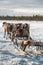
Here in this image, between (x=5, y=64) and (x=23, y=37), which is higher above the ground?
(x=5, y=64)

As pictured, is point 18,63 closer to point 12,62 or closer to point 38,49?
point 12,62

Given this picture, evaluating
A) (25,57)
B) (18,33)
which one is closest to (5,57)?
(25,57)

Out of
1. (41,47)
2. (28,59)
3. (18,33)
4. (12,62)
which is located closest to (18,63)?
(12,62)

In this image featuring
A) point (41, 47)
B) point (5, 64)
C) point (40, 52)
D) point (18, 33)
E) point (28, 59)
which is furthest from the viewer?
point (18, 33)

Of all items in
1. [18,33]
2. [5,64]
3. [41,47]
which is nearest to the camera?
[5,64]

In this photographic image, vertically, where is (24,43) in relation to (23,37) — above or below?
above

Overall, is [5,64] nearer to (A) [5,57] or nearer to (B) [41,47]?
(A) [5,57]

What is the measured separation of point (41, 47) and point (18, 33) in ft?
9.22

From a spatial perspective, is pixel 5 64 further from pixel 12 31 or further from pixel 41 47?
pixel 12 31

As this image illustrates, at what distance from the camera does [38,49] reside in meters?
10.4

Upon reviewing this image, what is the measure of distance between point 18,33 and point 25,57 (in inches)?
166

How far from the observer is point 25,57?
29.5ft

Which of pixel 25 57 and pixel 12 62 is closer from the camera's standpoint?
pixel 12 62

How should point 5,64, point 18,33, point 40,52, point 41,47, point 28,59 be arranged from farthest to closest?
point 18,33 → point 41,47 → point 40,52 → point 28,59 → point 5,64
